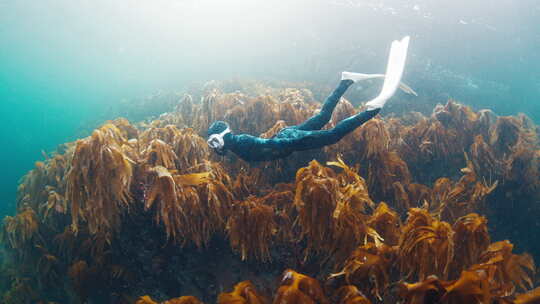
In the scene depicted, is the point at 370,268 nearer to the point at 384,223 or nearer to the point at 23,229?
the point at 384,223

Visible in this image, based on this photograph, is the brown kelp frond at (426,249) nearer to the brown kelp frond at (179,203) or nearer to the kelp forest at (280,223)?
the kelp forest at (280,223)

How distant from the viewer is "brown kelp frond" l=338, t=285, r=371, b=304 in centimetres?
204

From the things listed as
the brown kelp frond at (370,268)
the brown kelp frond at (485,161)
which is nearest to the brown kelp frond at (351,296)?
the brown kelp frond at (370,268)

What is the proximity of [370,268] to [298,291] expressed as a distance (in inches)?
28.9

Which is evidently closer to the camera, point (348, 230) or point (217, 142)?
point (348, 230)

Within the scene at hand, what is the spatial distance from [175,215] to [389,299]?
2.28m

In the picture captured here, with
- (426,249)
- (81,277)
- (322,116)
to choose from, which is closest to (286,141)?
(322,116)

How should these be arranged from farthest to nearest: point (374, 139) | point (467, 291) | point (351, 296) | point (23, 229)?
1. point (23, 229)
2. point (374, 139)
3. point (351, 296)
4. point (467, 291)

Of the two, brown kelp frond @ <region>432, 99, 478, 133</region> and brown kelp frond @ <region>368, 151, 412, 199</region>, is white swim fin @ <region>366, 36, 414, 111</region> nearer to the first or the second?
brown kelp frond @ <region>368, 151, 412, 199</region>

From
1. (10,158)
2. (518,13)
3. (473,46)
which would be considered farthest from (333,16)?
(10,158)

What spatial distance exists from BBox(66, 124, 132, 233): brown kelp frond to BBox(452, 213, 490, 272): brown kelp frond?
3341 millimetres

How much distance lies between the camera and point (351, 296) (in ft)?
7.08

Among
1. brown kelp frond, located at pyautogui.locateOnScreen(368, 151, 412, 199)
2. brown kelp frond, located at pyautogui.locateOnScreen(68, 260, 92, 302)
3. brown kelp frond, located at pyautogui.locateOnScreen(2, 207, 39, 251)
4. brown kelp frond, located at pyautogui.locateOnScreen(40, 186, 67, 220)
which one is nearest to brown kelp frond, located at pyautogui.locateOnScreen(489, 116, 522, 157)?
brown kelp frond, located at pyautogui.locateOnScreen(368, 151, 412, 199)

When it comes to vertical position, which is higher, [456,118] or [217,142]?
[217,142]
